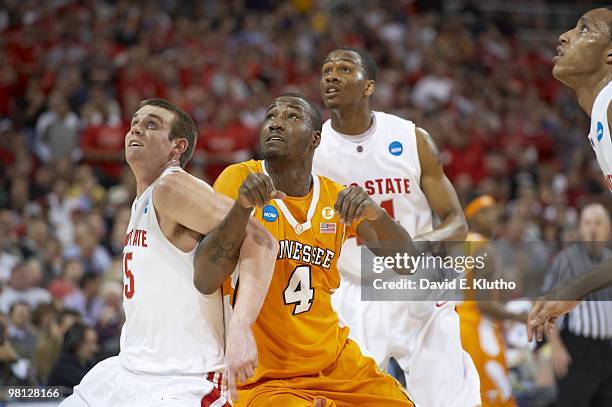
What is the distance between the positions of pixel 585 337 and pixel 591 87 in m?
3.44

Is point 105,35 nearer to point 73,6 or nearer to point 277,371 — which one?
point 73,6

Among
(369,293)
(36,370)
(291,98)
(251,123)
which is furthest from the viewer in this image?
(251,123)

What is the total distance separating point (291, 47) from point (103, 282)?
24.6 feet

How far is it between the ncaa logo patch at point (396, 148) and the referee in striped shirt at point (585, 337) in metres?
2.47

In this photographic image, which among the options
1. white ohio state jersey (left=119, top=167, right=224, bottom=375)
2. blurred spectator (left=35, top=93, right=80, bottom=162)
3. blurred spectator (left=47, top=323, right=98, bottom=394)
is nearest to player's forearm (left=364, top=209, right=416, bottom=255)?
white ohio state jersey (left=119, top=167, right=224, bottom=375)

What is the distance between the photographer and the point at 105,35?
13891 millimetres

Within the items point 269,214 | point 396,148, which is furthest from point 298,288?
point 396,148

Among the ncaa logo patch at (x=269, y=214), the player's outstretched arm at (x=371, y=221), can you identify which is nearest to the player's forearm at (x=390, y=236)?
the player's outstretched arm at (x=371, y=221)

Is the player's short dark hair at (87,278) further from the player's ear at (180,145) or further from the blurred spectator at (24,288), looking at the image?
the player's ear at (180,145)

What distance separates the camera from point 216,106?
13.3 m

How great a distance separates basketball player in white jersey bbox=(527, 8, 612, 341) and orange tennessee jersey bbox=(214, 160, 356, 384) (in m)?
1.07

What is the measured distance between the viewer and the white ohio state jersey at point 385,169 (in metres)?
5.77

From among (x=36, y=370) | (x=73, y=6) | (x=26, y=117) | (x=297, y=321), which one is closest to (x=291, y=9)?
(x=73, y=6)

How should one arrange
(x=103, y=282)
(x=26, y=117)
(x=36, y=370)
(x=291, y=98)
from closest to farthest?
(x=291, y=98) < (x=36, y=370) < (x=103, y=282) < (x=26, y=117)
